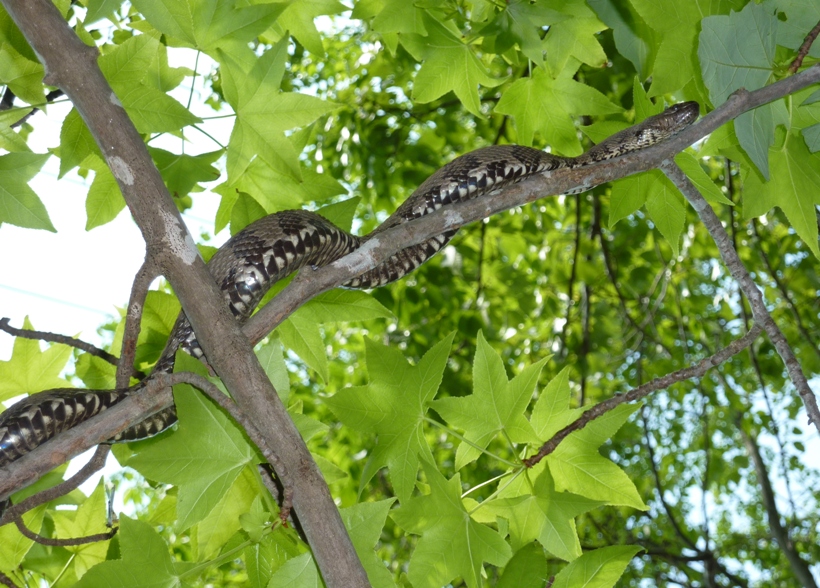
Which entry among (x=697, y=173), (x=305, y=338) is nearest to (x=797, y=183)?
(x=697, y=173)

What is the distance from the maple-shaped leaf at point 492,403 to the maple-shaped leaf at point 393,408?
0.08 metres

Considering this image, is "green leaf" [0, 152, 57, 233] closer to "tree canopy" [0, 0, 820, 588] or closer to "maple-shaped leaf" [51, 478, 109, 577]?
"tree canopy" [0, 0, 820, 588]

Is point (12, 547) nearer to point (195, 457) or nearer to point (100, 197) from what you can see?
point (195, 457)

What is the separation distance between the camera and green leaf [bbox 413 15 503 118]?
2.25 meters

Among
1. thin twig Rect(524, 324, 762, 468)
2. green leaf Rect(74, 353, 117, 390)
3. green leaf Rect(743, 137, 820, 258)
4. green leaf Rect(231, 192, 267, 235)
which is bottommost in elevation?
thin twig Rect(524, 324, 762, 468)

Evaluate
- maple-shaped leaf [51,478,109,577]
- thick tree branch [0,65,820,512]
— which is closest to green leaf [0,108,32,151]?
maple-shaped leaf [51,478,109,577]

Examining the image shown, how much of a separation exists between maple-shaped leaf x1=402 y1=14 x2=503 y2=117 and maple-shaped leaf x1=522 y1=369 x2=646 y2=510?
101 cm

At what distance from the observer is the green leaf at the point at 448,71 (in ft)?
7.39

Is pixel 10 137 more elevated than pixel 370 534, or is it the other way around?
pixel 10 137

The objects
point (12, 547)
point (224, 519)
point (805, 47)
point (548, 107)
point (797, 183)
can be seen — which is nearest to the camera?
point (805, 47)

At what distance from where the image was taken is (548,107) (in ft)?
7.96

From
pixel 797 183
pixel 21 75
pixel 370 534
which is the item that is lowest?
pixel 370 534

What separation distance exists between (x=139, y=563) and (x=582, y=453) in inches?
40.2

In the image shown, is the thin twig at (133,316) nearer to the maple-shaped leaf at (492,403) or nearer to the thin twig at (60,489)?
the thin twig at (60,489)
